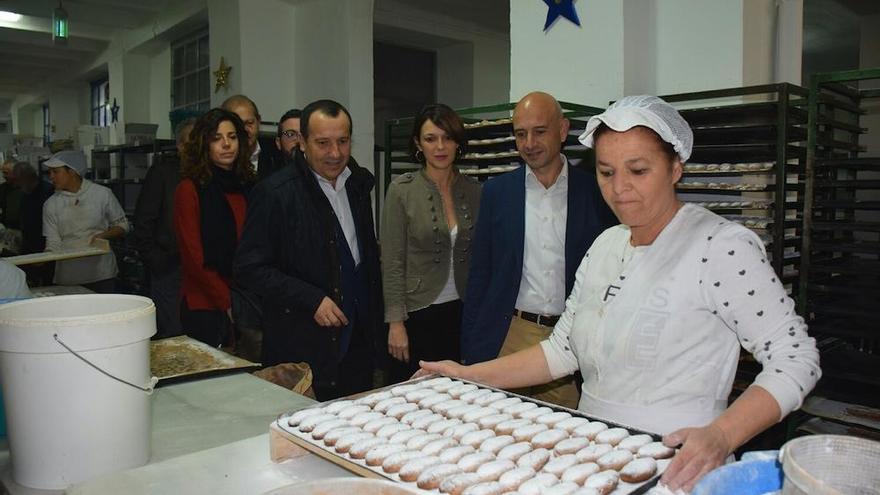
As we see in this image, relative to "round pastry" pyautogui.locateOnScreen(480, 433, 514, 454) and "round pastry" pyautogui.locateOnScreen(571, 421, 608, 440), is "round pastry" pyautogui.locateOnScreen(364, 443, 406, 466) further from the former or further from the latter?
"round pastry" pyautogui.locateOnScreen(571, 421, 608, 440)

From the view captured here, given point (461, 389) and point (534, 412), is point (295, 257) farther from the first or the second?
point (534, 412)

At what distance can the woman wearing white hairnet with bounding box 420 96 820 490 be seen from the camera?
1.24 meters

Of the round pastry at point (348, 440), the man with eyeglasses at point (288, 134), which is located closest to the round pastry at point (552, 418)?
the round pastry at point (348, 440)

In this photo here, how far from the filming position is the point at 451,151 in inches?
111

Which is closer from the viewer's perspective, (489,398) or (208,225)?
(489,398)

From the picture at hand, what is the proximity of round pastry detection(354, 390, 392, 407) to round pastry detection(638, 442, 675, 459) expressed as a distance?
58 centimetres

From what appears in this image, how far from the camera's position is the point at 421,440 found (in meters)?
1.20

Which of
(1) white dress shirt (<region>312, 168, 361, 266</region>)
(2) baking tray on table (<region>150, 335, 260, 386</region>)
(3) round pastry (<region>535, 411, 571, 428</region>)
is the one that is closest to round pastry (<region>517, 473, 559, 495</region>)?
(3) round pastry (<region>535, 411, 571, 428</region>)

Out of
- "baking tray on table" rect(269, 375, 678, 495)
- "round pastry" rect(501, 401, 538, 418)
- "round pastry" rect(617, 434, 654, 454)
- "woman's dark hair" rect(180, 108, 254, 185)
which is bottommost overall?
"baking tray on table" rect(269, 375, 678, 495)

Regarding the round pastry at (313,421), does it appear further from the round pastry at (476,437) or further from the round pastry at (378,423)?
the round pastry at (476,437)

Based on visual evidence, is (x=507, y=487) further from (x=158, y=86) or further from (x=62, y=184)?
(x=158, y=86)

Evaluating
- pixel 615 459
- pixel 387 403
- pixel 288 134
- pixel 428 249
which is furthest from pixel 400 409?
pixel 288 134

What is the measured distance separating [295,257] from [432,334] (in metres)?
0.73

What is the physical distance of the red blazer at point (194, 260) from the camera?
2777mm
